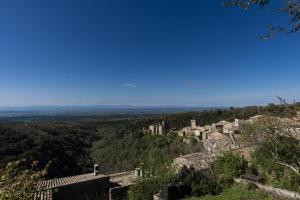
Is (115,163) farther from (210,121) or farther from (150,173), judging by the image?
(150,173)

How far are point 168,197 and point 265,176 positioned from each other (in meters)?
3.40

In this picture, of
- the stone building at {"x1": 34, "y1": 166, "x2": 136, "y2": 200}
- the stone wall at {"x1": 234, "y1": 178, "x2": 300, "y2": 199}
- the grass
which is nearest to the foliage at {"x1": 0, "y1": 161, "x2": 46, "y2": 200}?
the grass

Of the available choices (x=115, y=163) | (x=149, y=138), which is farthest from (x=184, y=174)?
(x=149, y=138)

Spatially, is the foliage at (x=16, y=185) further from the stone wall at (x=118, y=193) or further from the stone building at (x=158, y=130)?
the stone building at (x=158, y=130)

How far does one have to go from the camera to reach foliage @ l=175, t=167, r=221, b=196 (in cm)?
818

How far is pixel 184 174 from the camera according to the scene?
8703mm

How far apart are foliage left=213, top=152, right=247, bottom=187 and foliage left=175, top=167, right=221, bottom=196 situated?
507mm

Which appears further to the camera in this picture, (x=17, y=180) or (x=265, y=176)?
(x=265, y=176)

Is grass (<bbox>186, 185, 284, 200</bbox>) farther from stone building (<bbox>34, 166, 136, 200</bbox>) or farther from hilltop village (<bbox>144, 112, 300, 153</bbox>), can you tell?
hilltop village (<bbox>144, 112, 300, 153</bbox>)

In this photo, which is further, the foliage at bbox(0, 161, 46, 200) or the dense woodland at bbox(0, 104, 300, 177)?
the dense woodland at bbox(0, 104, 300, 177)

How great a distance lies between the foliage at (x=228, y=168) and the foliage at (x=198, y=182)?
1.66ft

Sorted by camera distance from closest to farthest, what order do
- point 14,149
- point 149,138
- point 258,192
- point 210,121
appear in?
point 258,192 → point 14,149 → point 149,138 → point 210,121

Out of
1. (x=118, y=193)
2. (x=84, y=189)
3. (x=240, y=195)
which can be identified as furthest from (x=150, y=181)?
(x=84, y=189)

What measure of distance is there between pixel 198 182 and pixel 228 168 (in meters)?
1.52
